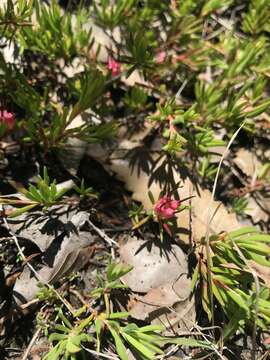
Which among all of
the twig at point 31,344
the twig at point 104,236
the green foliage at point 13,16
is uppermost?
the green foliage at point 13,16

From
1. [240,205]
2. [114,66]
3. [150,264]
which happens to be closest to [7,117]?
[114,66]

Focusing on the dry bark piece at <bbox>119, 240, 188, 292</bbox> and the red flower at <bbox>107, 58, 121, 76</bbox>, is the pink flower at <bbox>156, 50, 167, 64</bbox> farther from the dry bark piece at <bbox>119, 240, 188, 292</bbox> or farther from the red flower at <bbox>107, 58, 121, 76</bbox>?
the dry bark piece at <bbox>119, 240, 188, 292</bbox>

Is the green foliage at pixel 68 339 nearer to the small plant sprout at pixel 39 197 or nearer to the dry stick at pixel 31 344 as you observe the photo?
the dry stick at pixel 31 344

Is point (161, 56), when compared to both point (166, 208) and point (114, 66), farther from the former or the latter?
point (166, 208)

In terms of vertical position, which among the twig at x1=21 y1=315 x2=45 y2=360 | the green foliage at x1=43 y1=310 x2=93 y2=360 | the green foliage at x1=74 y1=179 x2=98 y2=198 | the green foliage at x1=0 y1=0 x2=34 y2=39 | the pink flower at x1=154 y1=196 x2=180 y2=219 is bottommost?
the twig at x1=21 y1=315 x2=45 y2=360

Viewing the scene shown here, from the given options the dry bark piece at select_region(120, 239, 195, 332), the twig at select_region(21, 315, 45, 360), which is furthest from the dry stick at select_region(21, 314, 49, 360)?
the dry bark piece at select_region(120, 239, 195, 332)

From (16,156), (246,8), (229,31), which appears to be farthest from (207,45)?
(16,156)

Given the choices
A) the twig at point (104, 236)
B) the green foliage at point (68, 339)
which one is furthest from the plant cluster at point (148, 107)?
the twig at point (104, 236)

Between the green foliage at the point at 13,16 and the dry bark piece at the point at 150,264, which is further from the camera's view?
the dry bark piece at the point at 150,264
